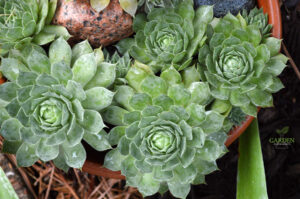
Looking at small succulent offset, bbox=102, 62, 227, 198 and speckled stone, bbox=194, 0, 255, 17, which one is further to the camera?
speckled stone, bbox=194, 0, 255, 17

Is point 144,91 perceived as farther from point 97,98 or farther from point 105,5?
point 105,5

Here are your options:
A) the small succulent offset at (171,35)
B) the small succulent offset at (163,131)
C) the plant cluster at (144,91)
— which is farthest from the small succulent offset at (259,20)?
the small succulent offset at (163,131)

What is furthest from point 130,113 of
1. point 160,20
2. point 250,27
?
point 250,27

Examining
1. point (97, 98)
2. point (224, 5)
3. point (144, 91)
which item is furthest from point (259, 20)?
point (97, 98)

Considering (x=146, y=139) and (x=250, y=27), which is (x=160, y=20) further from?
(x=146, y=139)

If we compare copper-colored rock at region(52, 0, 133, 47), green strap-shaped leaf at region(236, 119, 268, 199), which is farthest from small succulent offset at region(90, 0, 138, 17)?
green strap-shaped leaf at region(236, 119, 268, 199)

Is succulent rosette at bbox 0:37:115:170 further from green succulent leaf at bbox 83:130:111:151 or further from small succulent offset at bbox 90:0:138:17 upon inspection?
small succulent offset at bbox 90:0:138:17

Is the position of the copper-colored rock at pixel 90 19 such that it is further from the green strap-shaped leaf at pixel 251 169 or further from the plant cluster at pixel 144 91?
the green strap-shaped leaf at pixel 251 169
